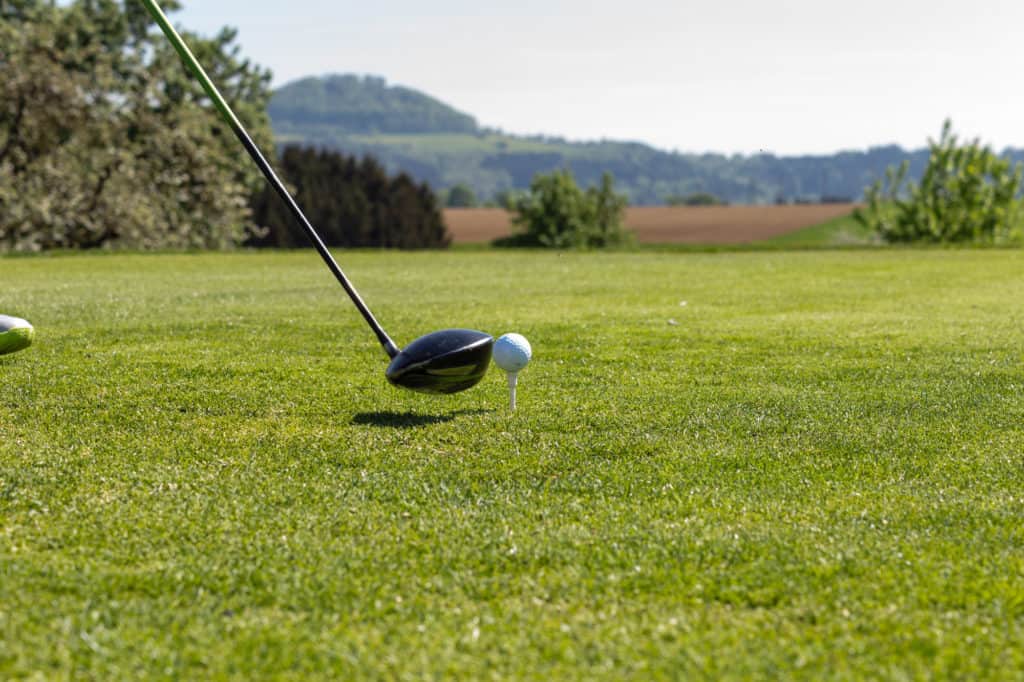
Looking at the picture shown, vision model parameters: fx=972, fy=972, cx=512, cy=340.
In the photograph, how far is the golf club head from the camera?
630 centimetres

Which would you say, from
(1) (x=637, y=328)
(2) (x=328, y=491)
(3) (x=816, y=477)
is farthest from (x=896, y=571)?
(1) (x=637, y=328)

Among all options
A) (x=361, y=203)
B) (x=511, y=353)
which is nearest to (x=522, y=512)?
(x=511, y=353)

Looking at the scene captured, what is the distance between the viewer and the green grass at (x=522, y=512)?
338cm

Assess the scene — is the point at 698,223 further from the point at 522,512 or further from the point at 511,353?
the point at 522,512

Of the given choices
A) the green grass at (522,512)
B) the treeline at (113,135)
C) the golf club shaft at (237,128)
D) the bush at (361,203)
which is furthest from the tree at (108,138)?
the golf club shaft at (237,128)

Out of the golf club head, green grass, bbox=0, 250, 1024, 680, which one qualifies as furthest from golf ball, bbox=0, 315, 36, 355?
the golf club head

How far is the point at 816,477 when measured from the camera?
5410mm

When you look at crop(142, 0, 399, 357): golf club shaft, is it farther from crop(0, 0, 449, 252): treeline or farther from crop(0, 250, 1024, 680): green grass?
crop(0, 0, 449, 252): treeline

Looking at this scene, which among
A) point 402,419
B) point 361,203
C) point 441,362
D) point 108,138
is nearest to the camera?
point 441,362

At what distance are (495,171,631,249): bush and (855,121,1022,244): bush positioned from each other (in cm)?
1742

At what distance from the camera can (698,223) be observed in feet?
289

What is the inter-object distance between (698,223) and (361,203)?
33.7 metres

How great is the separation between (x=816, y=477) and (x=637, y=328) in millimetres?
6546

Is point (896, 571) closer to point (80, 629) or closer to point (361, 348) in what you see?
point (80, 629)
